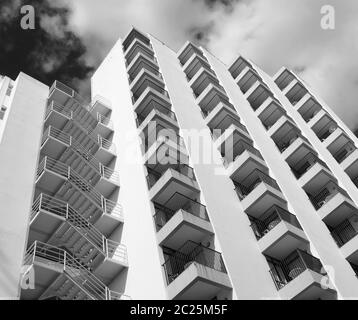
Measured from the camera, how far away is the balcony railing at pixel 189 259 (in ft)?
77.8

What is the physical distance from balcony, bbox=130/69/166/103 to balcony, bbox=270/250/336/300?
69.3ft

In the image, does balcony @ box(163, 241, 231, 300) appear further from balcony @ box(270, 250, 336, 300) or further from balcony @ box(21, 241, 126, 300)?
balcony @ box(270, 250, 336, 300)

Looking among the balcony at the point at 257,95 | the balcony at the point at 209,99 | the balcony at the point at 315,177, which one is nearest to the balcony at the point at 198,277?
the balcony at the point at 315,177

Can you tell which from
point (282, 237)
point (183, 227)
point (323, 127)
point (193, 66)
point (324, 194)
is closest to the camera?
point (183, 227)

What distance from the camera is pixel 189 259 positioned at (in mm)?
25891

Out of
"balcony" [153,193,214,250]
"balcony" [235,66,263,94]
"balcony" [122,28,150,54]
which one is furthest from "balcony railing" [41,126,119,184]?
"balcony" [235,66,263,94]

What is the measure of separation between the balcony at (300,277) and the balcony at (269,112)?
2016 centimetres

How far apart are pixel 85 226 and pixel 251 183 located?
1373cm

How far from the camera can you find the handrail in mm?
21984

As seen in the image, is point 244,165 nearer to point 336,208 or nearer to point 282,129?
point 336,208

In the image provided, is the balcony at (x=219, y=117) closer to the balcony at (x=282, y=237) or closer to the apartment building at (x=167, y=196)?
the apartment building at (x=167, y=196)

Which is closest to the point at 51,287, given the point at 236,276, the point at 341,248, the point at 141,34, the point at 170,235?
the point at 170,235

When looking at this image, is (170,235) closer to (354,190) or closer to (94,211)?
(94,211)

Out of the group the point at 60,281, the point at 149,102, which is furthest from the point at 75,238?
the point at 149,102
